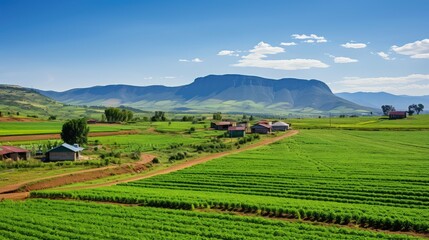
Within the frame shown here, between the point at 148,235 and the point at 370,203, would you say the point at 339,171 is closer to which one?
the point at 370,203

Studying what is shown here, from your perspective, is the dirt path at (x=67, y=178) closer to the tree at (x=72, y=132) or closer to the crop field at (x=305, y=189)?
the crop field at (x=305, y=189)

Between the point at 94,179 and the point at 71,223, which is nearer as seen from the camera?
the point at 71,223

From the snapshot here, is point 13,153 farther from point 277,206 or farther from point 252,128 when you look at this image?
point 252,128

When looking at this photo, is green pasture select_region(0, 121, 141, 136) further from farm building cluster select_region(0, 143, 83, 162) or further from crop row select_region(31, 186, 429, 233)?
crop row select_region(31, 186, 429, 233)

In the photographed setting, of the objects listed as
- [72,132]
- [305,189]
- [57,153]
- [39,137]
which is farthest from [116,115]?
[305,189]

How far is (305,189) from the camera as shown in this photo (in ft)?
131

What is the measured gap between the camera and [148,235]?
24750 millimetres

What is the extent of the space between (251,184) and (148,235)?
20509mm

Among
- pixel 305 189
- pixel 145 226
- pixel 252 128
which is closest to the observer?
pixel 145 226

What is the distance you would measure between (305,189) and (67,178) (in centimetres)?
3129

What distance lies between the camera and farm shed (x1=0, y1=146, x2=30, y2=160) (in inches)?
2576

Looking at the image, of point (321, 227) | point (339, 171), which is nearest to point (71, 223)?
point (321, 227)

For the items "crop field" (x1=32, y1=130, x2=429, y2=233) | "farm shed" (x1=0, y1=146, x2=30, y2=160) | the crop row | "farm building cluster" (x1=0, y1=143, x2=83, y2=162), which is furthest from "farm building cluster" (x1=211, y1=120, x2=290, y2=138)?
the crop row

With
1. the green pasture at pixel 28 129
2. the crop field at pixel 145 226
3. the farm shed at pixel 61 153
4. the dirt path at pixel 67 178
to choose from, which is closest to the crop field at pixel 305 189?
the crop field at pixel 145 226
